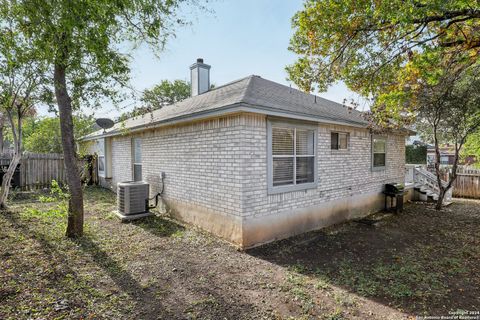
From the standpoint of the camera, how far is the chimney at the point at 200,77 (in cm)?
1041

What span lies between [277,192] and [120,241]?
3.81 meters

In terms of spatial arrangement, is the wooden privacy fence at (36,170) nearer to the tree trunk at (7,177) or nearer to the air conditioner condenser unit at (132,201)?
the tree trunk at (7,177)

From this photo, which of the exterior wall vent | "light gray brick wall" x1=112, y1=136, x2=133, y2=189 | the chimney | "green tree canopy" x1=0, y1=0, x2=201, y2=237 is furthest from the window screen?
"light gray brick wall" x1=112, y1=136, x2=133, y2=189

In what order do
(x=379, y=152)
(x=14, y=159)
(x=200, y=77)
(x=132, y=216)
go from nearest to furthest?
(x=132, y=216), (x=14, y=159), (x=379, y=152), (x=200, y=77)

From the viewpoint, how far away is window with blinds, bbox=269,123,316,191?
5938 millimetres

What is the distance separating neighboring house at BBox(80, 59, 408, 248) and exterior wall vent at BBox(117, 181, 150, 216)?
74cm

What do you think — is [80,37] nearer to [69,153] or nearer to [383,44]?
[69,153]

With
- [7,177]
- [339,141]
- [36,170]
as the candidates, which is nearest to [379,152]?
[339,141]

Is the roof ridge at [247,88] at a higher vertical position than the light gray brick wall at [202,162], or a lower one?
higher

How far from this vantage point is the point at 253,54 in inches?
356

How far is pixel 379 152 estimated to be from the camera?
9.46 m

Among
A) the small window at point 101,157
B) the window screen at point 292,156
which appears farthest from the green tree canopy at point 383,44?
the small window at point 101,157

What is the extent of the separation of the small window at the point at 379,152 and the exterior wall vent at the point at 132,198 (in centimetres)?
817

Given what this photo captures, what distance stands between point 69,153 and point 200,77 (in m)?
6.36
